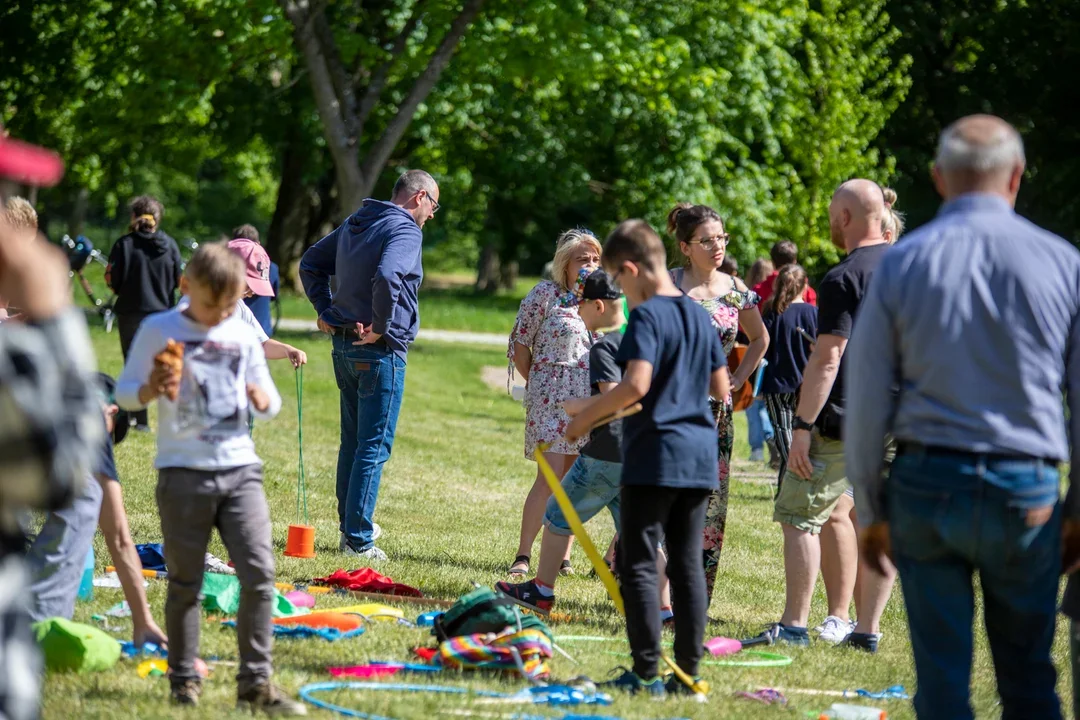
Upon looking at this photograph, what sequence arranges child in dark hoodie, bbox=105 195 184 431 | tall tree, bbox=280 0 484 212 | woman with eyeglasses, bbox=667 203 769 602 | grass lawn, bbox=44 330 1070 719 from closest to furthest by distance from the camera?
grass lawn, bbox=44 330 1070 719 → woman with eyeglasses, bbox=667 203 769 602 → child in dark hoodie, bbox=105 195 184 431 → tall tree, bbox=280 0 484 212

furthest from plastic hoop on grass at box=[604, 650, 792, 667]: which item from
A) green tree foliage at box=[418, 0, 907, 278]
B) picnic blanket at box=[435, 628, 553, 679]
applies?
green tree foliage at box=[418, 0, 907, 278]

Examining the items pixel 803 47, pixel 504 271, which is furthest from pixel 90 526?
pixel 504 271

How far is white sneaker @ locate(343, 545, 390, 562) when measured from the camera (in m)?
7.99

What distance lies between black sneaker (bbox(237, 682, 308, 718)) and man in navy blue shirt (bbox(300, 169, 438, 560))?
337 cm

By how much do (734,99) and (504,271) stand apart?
28.5 meters

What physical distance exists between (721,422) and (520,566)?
5.74 ft

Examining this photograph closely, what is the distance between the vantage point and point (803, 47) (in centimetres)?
2753

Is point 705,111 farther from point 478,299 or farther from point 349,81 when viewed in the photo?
point 478,299

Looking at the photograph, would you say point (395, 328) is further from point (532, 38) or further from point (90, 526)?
point (532, 38)

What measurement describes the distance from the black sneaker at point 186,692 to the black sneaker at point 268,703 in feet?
0.53

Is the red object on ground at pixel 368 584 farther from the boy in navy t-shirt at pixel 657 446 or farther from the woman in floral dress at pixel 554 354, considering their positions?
the boy in navy t-shirt at pixel 657 446

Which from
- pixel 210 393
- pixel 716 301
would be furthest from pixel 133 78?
pixel 210 393

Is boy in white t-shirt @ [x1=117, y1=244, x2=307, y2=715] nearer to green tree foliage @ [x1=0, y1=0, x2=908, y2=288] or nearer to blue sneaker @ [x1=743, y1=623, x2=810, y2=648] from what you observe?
blue sneaker @ [x1=743, y1=623, x2=810, y2=648]

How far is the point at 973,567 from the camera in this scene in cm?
380
